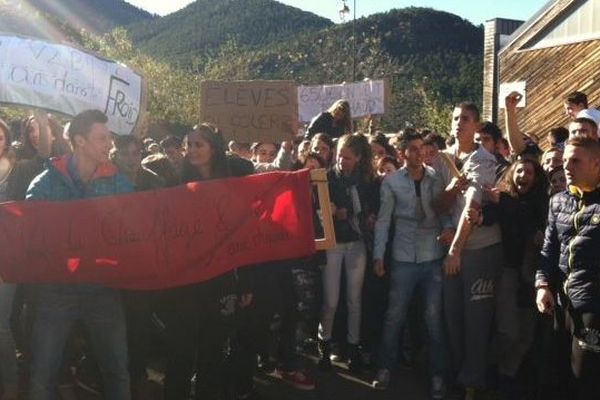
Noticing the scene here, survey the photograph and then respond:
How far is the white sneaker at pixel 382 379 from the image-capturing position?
5836 millimetres

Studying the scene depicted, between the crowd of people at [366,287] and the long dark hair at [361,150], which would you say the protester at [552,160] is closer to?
the crowd of people at [366,287]

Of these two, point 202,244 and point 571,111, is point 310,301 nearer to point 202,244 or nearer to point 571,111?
point 202,244

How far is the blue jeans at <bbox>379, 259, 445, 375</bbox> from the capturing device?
563 cm

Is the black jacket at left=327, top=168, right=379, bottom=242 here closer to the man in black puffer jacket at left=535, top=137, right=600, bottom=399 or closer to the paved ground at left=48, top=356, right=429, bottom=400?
the paved ground at left=48, top=356, right=429, bottom=400

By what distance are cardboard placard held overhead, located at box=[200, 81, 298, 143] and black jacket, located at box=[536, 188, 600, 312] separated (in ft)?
10.4

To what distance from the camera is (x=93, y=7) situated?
331ft

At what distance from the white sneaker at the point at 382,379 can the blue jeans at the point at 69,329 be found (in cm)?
221

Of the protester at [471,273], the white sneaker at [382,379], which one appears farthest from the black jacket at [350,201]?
the white sneaker at [382,379]

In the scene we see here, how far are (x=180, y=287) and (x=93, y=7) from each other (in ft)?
339

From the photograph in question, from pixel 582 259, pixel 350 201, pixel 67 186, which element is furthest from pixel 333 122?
pixel 582 259

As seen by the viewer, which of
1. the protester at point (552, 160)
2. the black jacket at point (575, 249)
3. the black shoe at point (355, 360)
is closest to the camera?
the black jacket at point (575, 249)

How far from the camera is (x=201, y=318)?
182 inches

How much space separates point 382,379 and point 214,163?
2.25m

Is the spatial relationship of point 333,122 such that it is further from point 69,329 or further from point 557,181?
point 69,329
